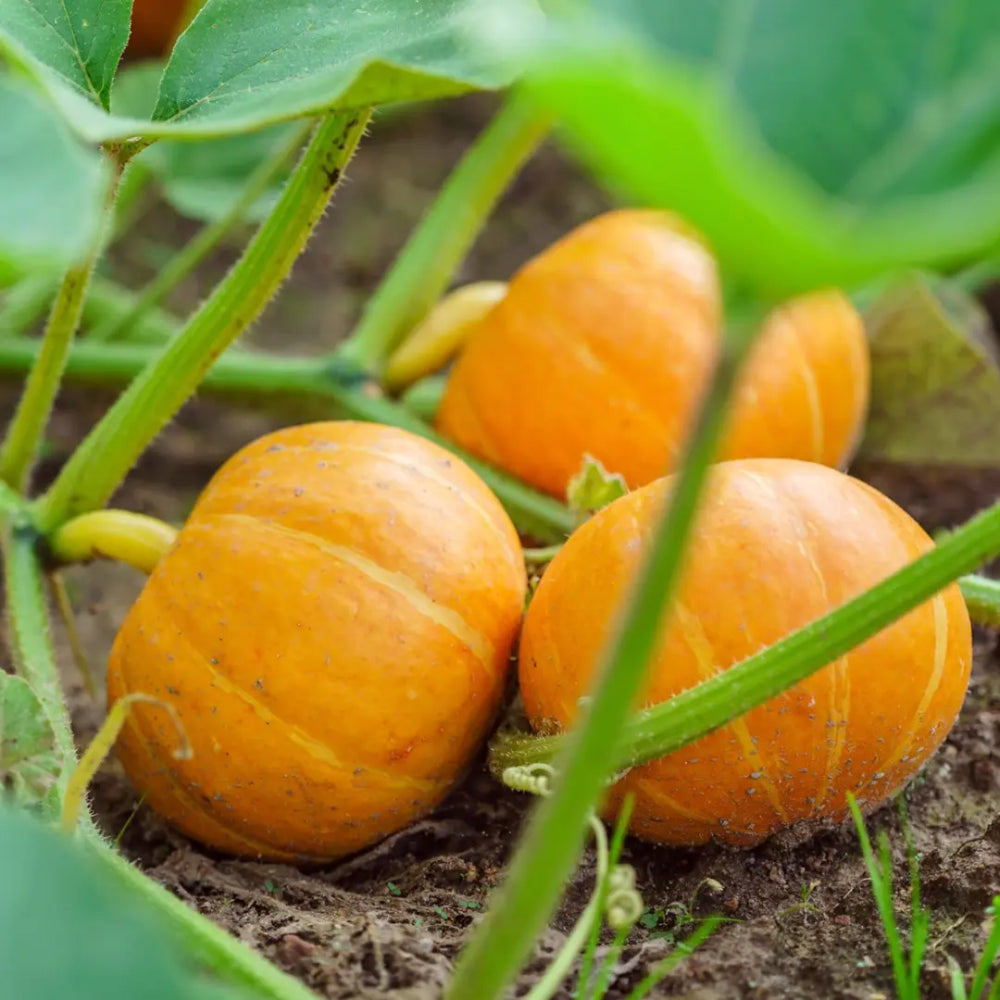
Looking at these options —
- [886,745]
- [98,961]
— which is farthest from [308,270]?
[98,961]

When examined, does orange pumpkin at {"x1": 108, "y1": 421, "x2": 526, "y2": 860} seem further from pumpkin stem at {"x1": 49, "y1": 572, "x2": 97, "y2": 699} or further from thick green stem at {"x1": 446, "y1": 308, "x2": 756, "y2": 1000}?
thick green stem at {"x1": 446, "y1": 308, "x2": 756, "y2": 1000}

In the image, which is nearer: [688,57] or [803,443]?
[688,57]

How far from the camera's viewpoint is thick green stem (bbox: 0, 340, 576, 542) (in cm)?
159

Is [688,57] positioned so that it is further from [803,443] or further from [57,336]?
[803,443]

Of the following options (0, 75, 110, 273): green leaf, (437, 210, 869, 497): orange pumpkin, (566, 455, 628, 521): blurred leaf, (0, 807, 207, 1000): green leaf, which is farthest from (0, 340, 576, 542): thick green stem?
(0, 807, 207, 1000): green leaf

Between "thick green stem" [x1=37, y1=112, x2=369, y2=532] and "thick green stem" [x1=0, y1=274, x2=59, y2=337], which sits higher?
"thick green stem" [x1=37, y1=112, x2=369, y2=532]

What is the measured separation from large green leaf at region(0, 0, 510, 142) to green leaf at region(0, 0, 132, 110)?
0.01 m

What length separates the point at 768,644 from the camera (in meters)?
1.12

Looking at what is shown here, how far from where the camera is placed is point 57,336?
4.41 ft

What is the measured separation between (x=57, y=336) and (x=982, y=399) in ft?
4.07

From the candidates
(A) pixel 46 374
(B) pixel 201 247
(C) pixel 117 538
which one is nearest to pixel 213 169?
(B) pixel 201 247

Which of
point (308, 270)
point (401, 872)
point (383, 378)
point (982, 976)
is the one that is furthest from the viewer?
point (308, 270)

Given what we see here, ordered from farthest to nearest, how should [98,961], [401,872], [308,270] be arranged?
[308,270] → [401,872] → [98,961]

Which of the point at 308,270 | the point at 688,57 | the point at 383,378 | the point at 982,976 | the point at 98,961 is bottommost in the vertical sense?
the point at 308,270
